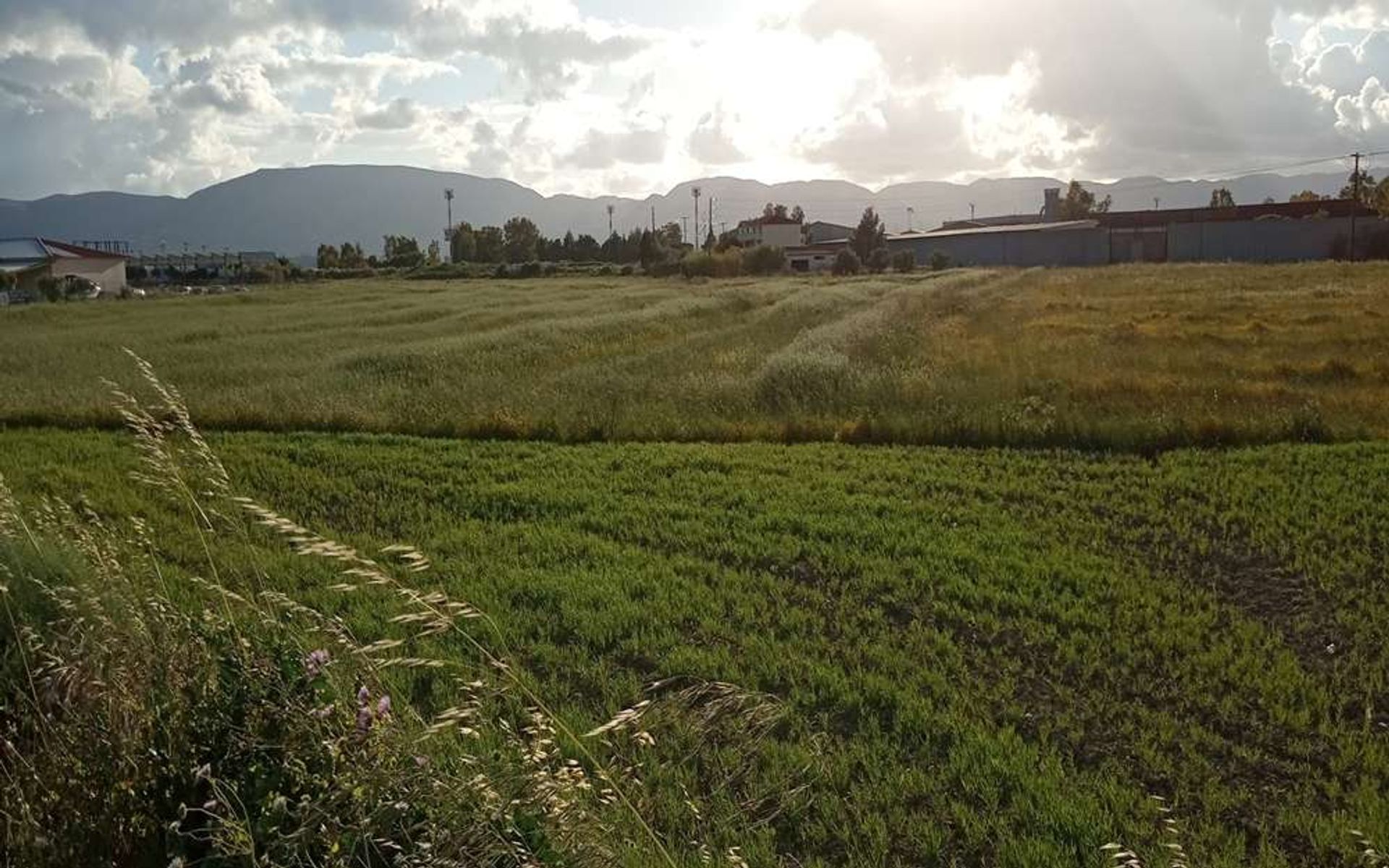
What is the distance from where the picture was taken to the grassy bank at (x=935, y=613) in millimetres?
4168

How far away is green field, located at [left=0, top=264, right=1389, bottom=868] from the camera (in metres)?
4.26

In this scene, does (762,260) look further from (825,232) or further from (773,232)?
(825,232)

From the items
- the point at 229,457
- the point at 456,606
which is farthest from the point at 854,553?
the point at 229,457

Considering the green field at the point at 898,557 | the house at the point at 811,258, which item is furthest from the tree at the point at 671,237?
the green field at the point at 898,557

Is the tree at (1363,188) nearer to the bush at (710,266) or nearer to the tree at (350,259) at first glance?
the bush at (710,266)

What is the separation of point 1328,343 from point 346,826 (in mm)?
23289

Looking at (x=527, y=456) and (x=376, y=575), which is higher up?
(x=376, y=575)

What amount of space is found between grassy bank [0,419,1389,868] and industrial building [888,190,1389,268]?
236 feet

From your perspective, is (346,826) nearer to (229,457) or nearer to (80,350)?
(229,457)

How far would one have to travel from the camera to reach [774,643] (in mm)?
5812

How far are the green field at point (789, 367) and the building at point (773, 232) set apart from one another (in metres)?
86.2

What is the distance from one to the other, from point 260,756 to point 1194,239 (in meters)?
88.6

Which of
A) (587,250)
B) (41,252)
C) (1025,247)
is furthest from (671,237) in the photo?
(41,252)

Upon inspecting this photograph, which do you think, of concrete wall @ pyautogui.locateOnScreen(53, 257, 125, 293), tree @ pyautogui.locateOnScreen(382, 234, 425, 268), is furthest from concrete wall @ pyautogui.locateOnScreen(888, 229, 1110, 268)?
concrete wall @ pyautogui.locateOnScreen(53, 257, 125, 293)
